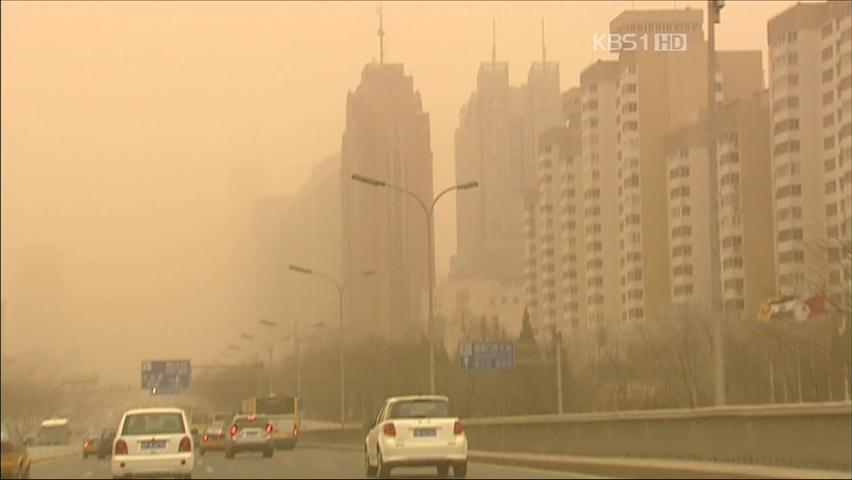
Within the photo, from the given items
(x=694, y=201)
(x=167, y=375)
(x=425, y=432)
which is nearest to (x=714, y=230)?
(x=425, y=432)

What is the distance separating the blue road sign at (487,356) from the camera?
6544cm

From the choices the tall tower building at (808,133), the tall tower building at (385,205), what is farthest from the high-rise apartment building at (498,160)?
the tall tower building at (808,133)

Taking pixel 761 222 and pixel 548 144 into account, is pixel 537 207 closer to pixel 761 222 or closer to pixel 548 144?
pixel 548 144

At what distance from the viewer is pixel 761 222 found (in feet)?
273

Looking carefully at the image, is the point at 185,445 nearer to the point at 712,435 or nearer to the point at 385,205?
the point at 712,435

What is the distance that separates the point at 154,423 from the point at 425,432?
16.8 ft

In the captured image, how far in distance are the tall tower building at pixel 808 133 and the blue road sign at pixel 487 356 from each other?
55.4 feet

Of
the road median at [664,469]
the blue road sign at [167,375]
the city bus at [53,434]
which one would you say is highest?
the blue road sign at [167,375]

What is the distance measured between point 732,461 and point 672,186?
208 ft

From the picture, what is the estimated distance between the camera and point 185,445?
26.7 m

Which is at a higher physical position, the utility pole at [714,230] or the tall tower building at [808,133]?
the tall tower building at [808,133]

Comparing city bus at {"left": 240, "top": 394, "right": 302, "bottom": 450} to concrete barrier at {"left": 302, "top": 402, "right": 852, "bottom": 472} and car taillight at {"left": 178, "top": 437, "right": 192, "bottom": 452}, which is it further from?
car taillight at {"left": 178, "top": 437, "right": 192, "bottom": 452}

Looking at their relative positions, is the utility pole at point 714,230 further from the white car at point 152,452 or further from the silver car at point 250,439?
the silver car at point 250,439

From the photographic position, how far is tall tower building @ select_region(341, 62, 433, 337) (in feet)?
276
